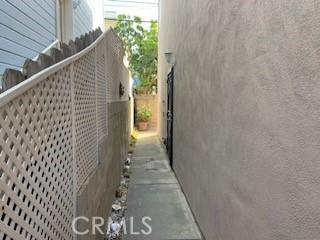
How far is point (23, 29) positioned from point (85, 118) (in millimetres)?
1681

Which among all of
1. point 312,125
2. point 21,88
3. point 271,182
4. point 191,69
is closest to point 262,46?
point 312,125

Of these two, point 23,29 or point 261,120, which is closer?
point 261,120

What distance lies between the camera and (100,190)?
3.11 meters

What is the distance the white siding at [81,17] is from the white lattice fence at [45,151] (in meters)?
3.43

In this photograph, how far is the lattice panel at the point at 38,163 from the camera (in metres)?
1.05

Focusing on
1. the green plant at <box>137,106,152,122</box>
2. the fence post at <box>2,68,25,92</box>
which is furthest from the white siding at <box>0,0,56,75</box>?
the green plant at <box>137,106,152,122</box>

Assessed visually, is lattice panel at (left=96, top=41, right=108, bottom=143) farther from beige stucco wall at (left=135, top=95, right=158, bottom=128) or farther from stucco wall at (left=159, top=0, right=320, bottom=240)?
beige stucco wall at (left=135, top=95, right=158, bottom=128)

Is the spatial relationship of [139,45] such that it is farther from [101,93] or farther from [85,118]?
[85,118]

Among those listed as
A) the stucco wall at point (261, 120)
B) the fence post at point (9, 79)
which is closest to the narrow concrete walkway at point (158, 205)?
the stucco wall at point (261, 120)

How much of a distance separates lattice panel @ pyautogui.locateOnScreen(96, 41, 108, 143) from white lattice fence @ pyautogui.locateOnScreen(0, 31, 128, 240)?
0.67m

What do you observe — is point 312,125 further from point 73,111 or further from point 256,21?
point 73,111

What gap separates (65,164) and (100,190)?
140cm

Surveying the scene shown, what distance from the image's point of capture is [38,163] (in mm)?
1340

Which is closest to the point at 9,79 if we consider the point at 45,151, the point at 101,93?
the point at 45,151
